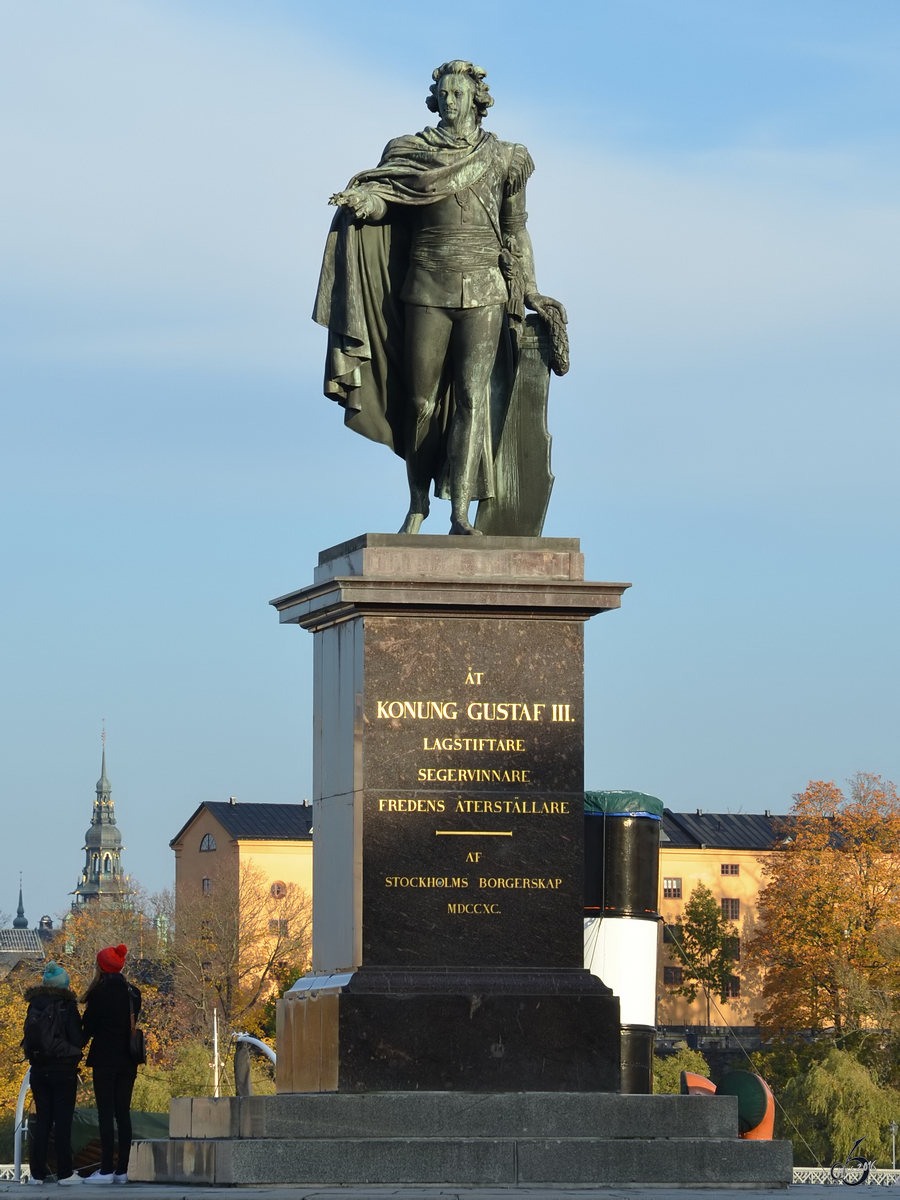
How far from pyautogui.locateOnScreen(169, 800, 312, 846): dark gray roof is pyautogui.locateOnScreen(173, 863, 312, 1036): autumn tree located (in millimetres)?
19583

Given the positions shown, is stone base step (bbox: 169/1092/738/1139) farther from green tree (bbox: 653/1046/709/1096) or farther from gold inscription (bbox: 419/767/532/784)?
green tree (bbox: 653/1046/709/1096)

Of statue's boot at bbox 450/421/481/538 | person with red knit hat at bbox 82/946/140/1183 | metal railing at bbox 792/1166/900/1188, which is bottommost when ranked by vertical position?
metal railing at bbox 792/1166/900/1188

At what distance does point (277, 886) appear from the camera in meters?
114

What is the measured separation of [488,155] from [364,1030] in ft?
19.4

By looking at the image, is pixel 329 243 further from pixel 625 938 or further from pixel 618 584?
pixel 625 938

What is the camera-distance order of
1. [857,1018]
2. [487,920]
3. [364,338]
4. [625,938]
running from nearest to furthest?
[487,920], [364,338], [625,938], [857,1018]

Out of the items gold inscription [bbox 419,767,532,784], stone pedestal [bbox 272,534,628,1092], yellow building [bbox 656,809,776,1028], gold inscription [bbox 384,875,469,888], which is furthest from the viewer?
yellow building [bbox 656,809,776,1028]

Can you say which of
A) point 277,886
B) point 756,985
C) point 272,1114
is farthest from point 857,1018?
point 272,1114

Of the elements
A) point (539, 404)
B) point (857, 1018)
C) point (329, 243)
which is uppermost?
point (329, 243)

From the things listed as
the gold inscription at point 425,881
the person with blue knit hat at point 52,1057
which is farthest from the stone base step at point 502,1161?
the gold inscription at point 425,881

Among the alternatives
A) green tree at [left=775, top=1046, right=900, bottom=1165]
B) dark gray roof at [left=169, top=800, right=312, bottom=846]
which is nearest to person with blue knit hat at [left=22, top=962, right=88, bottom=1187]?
green tree at [left=775, top=1046, right=900, bottom=1165]

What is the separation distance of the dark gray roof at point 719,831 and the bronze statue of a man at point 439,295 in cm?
10569

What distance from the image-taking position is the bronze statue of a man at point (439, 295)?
1576 cm

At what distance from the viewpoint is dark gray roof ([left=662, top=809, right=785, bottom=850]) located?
122250 mm
